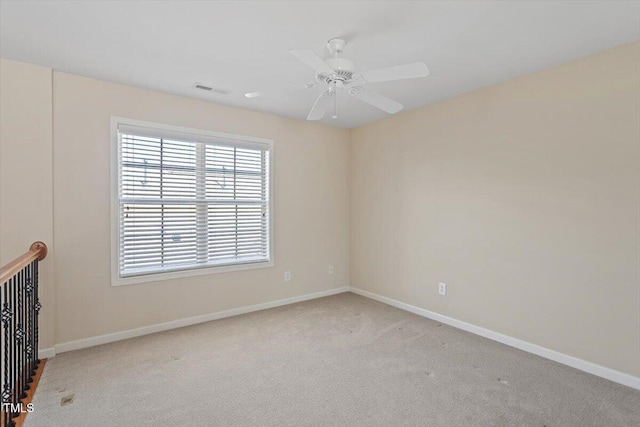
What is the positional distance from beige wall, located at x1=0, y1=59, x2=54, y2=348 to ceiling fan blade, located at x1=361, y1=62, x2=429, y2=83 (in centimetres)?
272

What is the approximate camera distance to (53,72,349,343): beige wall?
2.91 m

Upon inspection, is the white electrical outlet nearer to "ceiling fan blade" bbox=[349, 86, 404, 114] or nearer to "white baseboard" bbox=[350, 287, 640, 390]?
"white baseboard" bbox=[350, 287, 640, 390]

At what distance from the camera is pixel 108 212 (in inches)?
121

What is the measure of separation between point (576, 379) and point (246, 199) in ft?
11.4

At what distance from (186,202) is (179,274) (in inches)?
30.2

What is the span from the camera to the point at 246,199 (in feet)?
13.0

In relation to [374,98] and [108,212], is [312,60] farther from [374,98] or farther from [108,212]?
[108,212]

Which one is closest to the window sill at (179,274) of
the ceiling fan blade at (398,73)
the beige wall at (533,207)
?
the beige wall at (533,207)

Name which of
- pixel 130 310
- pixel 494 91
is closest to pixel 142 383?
pixel 130 310

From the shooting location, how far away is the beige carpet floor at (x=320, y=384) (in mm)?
2004

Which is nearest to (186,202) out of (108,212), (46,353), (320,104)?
(108,212)

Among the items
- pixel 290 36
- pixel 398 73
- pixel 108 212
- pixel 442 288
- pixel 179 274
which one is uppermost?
pixel 290 36

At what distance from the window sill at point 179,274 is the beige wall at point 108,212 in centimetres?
6

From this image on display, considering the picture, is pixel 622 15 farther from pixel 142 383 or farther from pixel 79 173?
pixel 79 173
